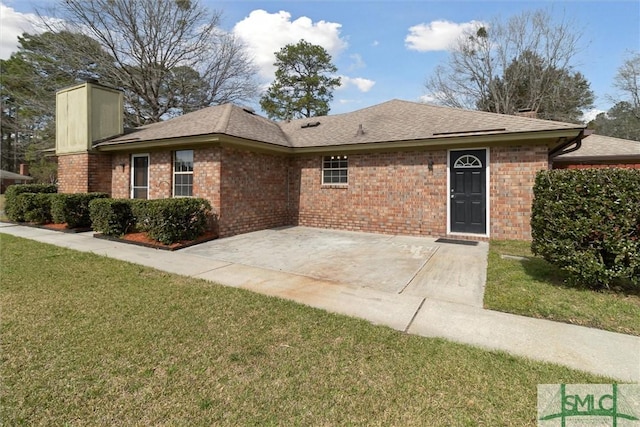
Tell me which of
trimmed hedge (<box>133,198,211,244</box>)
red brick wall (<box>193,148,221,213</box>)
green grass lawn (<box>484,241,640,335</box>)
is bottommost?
green grass lawn (<box>484,241,640,335</box>)

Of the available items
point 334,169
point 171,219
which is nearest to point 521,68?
point 334,169

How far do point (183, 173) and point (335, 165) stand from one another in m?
4.93

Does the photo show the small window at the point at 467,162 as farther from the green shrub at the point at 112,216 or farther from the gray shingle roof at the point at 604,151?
the green shrub at the point at 112,216

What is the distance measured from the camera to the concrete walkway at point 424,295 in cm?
291

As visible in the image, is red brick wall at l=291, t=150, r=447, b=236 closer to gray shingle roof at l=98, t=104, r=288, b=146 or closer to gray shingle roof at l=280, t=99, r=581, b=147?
gray shingle roof at l=280, t=99, r=581, b=147

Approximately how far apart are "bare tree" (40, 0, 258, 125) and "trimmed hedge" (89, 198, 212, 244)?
16710 mm

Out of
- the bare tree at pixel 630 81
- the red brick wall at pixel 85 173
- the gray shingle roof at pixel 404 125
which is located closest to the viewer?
the gray shingle roof at pixel 404 125

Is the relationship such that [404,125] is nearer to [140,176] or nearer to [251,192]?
[251,192]

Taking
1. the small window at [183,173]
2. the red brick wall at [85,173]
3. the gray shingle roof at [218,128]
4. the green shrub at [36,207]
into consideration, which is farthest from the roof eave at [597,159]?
the green shrub at [36,207]

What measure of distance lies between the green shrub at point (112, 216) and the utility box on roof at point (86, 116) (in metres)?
4.11

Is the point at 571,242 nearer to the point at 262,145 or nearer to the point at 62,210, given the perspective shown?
the point at 262,145

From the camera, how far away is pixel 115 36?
1961 centimetres

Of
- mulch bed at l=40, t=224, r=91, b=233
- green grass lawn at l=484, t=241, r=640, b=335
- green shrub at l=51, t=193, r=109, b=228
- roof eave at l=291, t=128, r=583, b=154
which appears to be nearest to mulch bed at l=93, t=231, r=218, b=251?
mulch bed at l=40, t=224, r=91, b=233

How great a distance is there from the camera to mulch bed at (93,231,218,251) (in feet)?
24.3
